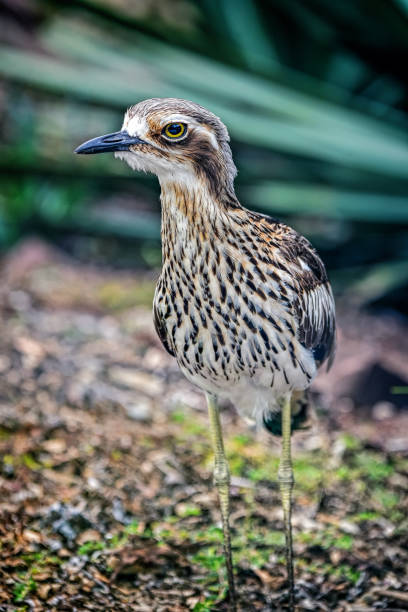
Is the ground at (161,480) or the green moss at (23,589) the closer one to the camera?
the green moss at (23,589)

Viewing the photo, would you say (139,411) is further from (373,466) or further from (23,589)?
(23,589)

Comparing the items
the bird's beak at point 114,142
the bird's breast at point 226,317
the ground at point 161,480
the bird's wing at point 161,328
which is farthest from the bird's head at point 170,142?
the ground at point 161,480

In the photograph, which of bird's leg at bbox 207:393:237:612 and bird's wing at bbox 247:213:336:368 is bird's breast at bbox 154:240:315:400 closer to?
bird's wing at bbox 247:213:336:368

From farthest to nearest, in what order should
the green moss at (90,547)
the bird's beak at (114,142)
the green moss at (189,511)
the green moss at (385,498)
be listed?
the green moss at (385,498), the green moss at (189,511), the green moss at (90,547), the bird's beak at (114,142)

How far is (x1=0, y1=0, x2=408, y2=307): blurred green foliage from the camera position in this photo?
4.88 meters

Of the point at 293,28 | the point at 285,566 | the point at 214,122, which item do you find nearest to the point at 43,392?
the point at 285,566

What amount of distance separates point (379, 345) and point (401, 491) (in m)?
1.48

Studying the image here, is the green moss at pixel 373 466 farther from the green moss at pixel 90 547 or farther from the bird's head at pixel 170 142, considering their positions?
the bird's head at pixel 170 142

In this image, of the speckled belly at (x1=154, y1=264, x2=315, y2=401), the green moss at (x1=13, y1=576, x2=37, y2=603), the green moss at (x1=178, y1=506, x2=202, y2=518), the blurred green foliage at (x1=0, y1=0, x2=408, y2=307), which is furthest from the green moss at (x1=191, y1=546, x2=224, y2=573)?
the blurred green foliage at (x1=0, y1=0, x2=408, y2=307)

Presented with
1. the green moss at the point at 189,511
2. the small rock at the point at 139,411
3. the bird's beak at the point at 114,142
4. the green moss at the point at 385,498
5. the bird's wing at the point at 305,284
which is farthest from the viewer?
the small rock at the point at 139,411

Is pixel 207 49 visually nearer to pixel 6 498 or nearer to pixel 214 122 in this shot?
pixel 214 122

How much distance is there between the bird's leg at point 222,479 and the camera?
313 cm

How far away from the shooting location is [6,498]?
3.53 meters

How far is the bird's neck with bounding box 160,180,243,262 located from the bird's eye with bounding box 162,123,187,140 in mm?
157
